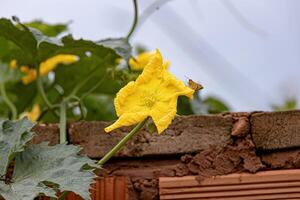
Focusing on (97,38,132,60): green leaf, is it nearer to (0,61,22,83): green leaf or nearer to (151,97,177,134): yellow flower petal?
(151,97,177,134): yellow flower petal

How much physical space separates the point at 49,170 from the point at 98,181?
0.13 meters

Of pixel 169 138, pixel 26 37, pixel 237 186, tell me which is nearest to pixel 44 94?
pixel 26 37

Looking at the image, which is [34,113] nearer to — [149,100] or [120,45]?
[120,45]

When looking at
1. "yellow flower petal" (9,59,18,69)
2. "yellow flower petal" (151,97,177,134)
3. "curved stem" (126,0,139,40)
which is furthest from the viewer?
"yellow flower petal" (9,59,18,69)

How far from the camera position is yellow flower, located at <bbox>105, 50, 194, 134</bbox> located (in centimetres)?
86

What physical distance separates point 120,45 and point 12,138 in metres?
0.28

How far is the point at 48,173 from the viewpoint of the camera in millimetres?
888

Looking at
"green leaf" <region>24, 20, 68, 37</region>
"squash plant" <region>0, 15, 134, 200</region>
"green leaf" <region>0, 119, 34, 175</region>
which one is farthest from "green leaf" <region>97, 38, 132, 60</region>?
"green leaf" <region>24, 20, 68, 37</region>

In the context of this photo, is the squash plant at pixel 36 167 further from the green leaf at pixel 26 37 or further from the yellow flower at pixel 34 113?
the yellow flower at pixel 34 113

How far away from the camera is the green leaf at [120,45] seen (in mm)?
1135

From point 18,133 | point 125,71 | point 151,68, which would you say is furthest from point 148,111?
point 125,71

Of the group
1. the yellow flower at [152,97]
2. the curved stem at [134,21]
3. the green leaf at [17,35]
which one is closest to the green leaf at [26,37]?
the green leaf at [17,35]

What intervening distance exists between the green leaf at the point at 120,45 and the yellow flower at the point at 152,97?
0.79 ft

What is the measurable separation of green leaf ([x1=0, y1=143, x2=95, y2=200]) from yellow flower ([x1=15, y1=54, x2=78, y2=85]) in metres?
0.55
